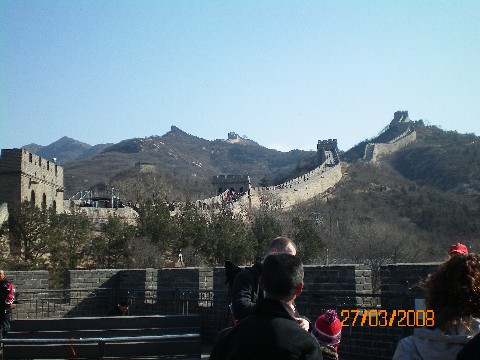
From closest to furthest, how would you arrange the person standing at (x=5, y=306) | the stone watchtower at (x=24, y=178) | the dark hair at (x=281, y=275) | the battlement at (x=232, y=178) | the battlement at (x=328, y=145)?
the dark hair at (x=281, y=275)
the person standing at (x=5, y=306)
the stone watchtower at (x=24, y=178)
the battlement at (x=232, y=178)
the battlement at (x=328, y=145)

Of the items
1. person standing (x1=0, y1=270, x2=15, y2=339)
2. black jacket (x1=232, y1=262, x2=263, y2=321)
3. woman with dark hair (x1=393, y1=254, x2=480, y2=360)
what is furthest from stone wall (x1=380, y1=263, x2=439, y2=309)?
person standing (x1=0, y1=270, x2=15, y2=339)

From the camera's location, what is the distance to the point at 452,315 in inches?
108

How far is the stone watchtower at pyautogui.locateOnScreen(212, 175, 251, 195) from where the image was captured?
72875 millimetres

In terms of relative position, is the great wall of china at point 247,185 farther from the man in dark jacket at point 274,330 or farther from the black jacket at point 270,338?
the black jacket at point 270,338

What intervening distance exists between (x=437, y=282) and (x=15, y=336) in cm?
678

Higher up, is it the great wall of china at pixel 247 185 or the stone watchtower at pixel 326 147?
the stone watchtower at pixel 326 147

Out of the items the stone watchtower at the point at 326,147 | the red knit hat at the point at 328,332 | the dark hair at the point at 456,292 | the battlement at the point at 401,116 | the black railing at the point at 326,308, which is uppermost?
the battlement at the point at 401,116

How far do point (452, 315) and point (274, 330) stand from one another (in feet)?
2.72

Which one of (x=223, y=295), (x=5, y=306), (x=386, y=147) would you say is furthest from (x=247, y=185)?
(x=5, y=306)

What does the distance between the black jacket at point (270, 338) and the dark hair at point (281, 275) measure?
0.09 metres

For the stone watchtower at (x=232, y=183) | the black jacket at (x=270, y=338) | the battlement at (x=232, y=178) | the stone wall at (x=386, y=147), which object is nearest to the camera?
the black jacket at (x=270, y=338)

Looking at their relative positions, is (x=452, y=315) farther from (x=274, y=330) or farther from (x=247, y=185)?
(x=247, y=185)

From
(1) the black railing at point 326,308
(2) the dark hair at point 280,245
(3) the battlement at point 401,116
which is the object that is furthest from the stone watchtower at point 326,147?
(2) the dark hair at point 280,245

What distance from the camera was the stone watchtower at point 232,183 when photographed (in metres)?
72.9
